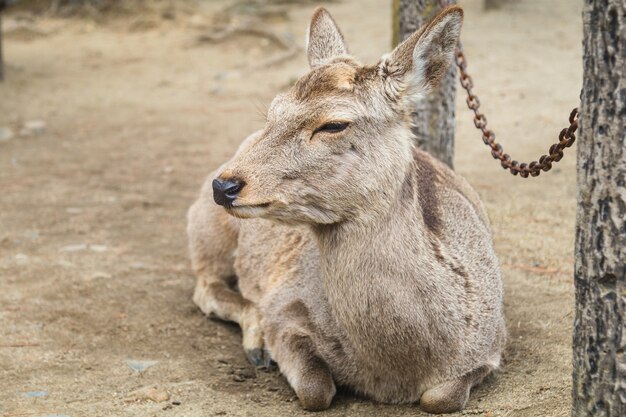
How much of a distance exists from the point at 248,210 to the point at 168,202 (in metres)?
4.76

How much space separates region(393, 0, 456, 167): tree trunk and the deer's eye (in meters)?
2.56

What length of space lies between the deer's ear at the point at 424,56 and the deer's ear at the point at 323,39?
0.67 m

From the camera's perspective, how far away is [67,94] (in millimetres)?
14039

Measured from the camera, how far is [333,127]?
454cm

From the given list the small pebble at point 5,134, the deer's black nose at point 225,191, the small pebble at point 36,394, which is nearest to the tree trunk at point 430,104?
the deer's black nose at point 225,191

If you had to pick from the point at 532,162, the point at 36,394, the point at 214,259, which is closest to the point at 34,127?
the point at 214,259

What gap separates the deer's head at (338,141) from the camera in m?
4.43

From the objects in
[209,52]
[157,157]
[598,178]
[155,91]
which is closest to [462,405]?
[598,178]

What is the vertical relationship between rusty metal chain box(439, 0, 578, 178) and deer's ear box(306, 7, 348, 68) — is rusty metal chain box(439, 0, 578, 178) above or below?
below

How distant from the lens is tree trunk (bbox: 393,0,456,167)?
695cm

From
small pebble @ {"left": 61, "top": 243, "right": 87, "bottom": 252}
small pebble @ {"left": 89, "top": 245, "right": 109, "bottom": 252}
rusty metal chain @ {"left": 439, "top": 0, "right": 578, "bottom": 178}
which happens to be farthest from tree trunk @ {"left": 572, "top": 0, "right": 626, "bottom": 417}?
small pebble @ {"left": 61, "top": 243, "right": 87, "bottom": 252}

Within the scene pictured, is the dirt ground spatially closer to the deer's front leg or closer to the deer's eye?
the deer's front leg

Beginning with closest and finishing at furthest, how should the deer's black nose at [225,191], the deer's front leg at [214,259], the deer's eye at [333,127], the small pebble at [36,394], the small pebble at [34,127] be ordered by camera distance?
the deer's black nose at [225,191], the deer's eye at [333,127], the small pebble at [36,394], the deer's front leg at [214,259], the small pebble at [34,127]

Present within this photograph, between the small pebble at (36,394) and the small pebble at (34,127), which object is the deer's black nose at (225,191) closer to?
the small pebble at (36,394)
